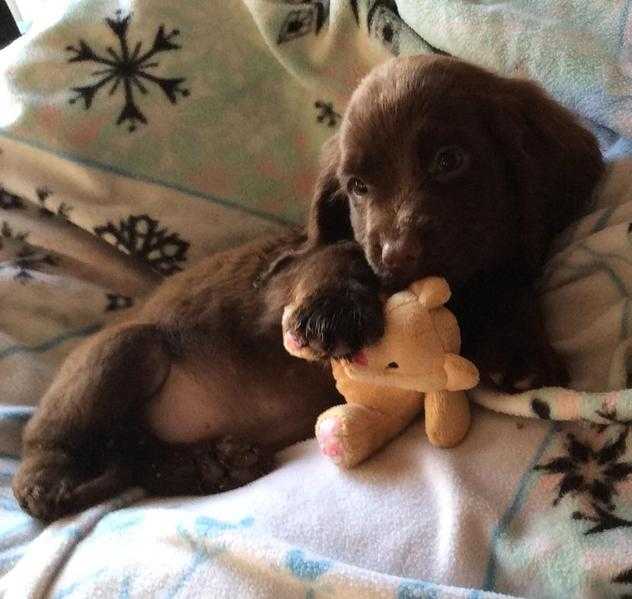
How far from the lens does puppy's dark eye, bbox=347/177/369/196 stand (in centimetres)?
148

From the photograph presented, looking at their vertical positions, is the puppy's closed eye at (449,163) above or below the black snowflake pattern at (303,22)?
below

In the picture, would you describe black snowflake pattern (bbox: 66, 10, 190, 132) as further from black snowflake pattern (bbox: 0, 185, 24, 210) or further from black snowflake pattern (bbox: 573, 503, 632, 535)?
black snowflake pattern (bbox: 573, 503, 632, 535)

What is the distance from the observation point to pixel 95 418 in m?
1.59

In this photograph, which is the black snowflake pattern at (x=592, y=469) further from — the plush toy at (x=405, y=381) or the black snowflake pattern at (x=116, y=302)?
the black snowflake pattern at (x=116, y=302)

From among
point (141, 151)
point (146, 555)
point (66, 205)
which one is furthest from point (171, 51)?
point (146, 555)

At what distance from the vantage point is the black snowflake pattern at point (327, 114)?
6.21ft

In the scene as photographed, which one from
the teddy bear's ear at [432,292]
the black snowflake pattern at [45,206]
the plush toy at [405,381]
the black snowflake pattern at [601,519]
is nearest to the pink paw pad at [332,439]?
the plush toy at [405,381]

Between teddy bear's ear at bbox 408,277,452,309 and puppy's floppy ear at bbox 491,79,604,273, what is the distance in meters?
0.25

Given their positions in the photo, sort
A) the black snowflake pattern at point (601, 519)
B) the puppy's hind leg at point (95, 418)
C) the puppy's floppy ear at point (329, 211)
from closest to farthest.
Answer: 1. the black snowflake pattern at point (601, 519)
2. the puppy's hind leg at point (95, 418)
3. the puppy's floppy ear at point (329, 211)

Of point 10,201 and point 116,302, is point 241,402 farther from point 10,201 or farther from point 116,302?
point 10,201

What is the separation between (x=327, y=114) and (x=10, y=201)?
0.77 meters

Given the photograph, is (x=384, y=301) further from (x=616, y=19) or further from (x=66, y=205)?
(x=66, y=205)

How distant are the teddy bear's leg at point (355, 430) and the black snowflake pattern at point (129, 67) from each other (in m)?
0.94

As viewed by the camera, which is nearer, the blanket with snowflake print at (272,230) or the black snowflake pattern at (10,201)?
the blanket with snowflake print at (272,230)
